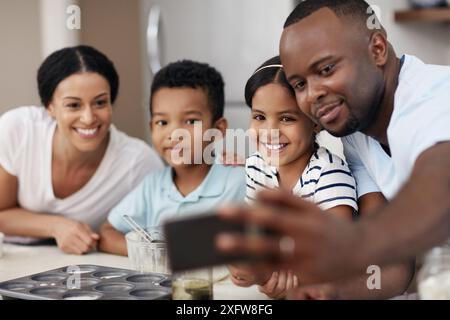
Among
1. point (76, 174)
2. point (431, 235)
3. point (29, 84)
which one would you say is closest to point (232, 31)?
point (29, 84)

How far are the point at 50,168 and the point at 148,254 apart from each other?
0.64 meters

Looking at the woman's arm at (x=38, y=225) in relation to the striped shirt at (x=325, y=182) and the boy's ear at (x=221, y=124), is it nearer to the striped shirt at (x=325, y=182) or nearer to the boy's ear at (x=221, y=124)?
the boy's ear at (x=221, y=124)

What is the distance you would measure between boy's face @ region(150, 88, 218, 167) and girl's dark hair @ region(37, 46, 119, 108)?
274 millimetres

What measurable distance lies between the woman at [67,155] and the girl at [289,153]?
53 centimetres

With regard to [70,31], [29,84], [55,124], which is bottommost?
[55,124]

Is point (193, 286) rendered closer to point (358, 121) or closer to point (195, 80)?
point (358, 121)

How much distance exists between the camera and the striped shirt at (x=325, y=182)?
1.19m

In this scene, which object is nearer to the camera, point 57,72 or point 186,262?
point 186,262

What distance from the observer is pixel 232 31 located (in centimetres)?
258

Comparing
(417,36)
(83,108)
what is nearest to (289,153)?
(83,108)

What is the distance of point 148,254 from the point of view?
1245 mm
